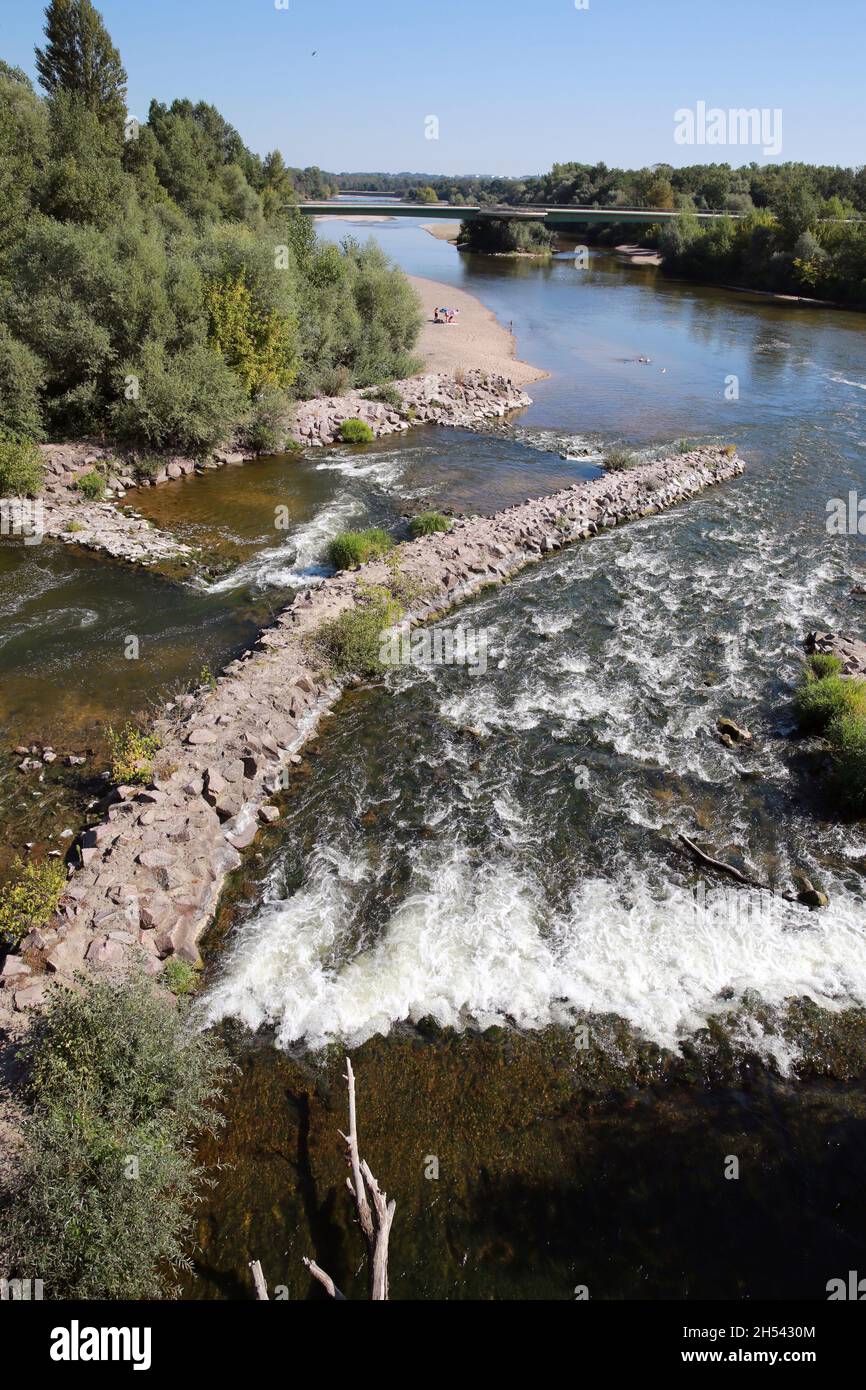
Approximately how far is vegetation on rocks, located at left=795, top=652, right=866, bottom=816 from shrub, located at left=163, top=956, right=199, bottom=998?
12.8 meters

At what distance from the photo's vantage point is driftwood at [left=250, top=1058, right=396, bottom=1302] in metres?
7.43

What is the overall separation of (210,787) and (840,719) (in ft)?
44.5

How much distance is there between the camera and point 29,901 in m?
11.3

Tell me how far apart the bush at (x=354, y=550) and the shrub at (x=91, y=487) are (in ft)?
33.6

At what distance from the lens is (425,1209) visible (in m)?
8.70

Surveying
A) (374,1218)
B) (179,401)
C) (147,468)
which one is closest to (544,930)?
(374,1218)

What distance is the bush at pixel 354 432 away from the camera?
34.9 metres

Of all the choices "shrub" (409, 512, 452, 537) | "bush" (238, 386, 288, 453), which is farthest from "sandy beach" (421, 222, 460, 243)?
"shrub" (409, 512, 452, 537)

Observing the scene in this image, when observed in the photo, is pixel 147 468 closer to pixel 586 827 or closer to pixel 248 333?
pixel 248 333

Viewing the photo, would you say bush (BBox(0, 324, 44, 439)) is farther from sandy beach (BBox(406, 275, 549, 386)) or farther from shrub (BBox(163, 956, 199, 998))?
shrub (BBox(163, 956, 199, 998))

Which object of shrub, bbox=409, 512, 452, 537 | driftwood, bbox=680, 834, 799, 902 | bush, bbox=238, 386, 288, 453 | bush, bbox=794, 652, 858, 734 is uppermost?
bush, bbox=238, 386, 288, 453

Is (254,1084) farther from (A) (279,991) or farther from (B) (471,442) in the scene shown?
(B) (471,442)

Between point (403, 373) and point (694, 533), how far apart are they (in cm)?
2232

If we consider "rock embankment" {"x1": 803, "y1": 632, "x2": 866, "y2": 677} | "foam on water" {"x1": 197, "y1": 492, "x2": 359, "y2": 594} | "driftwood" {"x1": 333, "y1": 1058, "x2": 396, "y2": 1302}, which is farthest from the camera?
"foam on water" {"x1": 197, "y1": 492, "x2": 359, "y2": 594}
